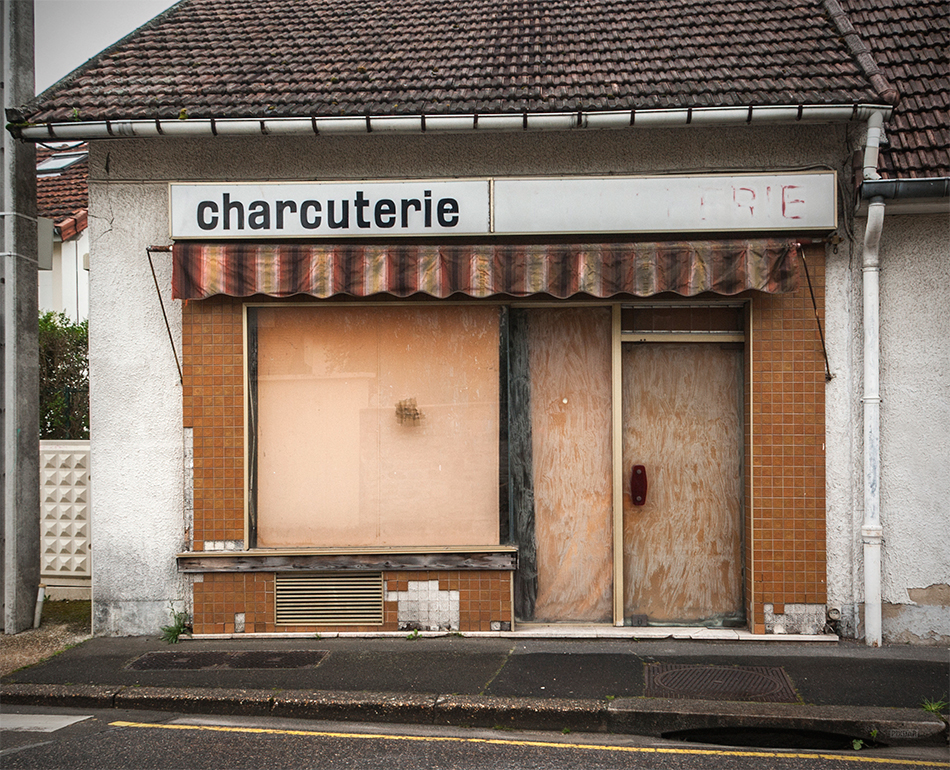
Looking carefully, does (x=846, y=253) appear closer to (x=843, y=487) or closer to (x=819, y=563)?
(x=843, y=487)

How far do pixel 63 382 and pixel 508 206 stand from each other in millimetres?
6478

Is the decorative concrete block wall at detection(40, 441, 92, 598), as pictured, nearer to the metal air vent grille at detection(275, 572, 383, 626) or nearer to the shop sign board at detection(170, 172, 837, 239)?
the metal air vent grille at detection(275, 572, 383, 626)

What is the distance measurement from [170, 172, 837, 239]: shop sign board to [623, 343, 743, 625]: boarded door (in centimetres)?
116

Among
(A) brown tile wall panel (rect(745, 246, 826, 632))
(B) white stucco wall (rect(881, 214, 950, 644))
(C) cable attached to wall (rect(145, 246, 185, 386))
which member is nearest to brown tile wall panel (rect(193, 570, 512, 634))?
(C) cable attached to wall (rect(145, 246, 185, 386))

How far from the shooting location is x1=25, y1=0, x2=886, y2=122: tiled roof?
21.4ft

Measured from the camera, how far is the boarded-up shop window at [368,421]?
22.8ft

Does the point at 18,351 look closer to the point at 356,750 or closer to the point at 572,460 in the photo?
the point at 356,750

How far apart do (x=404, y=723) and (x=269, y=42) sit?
627cm

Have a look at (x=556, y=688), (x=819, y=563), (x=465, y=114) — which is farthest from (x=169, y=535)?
(x=819, y=563)

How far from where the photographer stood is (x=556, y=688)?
5.45 metres

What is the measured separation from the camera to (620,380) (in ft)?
22.8

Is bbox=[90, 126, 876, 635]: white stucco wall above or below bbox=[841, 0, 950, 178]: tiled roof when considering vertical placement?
below

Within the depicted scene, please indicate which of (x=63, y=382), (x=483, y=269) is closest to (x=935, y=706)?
(x=483, y=269)

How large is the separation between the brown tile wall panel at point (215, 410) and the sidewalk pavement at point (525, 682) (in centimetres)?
111
